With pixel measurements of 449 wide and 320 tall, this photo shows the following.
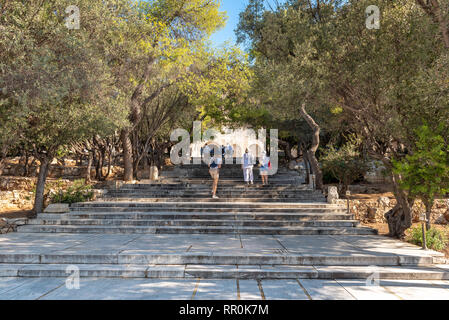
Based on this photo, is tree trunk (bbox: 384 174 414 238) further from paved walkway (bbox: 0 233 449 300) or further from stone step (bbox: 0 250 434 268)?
stone step (bbox: 0 250 434 268)

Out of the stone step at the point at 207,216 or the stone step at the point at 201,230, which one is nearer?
the stone step at the point at 201,230

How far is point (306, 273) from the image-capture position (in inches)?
233

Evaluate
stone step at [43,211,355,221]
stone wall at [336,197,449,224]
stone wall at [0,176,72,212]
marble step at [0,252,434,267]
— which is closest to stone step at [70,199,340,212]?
stone step at [43,211,355,221]

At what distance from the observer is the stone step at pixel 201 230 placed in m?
9.66

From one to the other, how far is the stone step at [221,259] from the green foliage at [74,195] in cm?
591

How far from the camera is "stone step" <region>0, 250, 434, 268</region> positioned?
21.6 ft

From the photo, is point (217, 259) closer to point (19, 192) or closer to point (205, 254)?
point (205, 254)

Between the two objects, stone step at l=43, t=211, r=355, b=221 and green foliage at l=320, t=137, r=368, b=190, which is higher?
green foliage at l=320, t=137, r=368, b=190

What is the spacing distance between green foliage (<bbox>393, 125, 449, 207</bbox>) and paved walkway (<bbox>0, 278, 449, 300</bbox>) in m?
2.23

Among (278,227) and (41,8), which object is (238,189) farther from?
(41,8)

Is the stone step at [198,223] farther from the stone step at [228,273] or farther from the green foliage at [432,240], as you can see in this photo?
the stone step at [228,273]

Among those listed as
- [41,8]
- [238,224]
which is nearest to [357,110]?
[238,224]

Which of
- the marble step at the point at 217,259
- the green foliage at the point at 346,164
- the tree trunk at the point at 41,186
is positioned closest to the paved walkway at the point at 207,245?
the marble step at the point at 217,259
